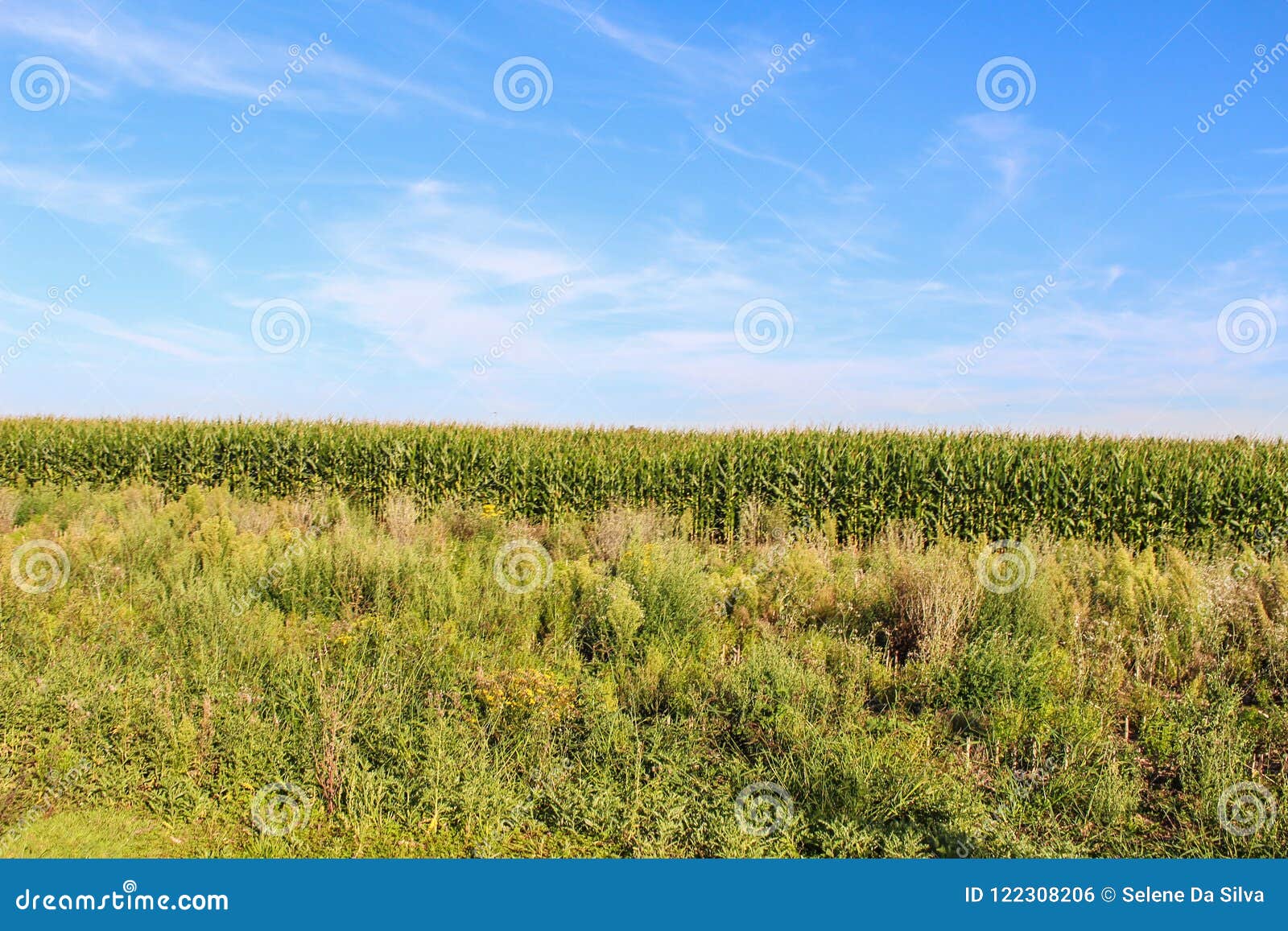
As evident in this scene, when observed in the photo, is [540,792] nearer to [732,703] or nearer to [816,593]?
[732,703]

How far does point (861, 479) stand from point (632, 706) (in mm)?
10175

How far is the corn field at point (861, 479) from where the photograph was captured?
14.5 metres

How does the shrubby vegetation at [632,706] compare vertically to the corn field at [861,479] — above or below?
below

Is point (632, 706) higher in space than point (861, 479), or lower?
A: lower

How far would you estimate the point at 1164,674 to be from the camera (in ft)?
21.1

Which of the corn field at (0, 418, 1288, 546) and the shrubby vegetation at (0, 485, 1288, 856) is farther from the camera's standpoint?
the corn field at (0, 418, 1288, 546)

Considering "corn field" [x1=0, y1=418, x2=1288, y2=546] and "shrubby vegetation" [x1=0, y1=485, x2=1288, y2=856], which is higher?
"corn field" [x1=0, y1=418, x2=1288, y2=546]

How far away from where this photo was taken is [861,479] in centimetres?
1484

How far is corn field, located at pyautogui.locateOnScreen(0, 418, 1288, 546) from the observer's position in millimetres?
14508

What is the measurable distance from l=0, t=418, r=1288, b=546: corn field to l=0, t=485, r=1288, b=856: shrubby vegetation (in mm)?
6320

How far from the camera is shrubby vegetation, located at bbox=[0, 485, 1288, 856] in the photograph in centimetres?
445

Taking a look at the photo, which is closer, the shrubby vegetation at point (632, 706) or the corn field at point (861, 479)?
the shrubby vegetation at point (632, 706)

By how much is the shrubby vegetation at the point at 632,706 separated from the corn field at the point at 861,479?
6.32 m

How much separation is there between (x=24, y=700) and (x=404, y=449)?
38.4 feet
